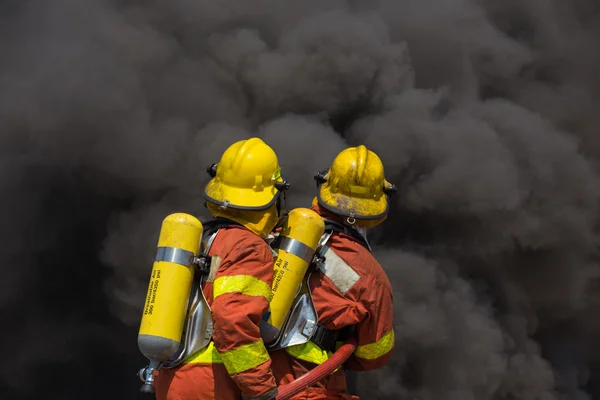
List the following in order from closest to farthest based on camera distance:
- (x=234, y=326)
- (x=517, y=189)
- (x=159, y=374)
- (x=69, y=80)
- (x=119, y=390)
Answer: (x=234, y=326) → (x=159, y=374) → (x=69, y=80) → (x=119, y=390) → (x=517, y=189)

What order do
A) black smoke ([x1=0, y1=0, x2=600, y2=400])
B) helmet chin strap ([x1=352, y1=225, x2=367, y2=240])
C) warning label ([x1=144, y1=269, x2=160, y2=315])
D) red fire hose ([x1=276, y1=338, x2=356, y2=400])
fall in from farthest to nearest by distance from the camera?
1. black smoke ([x1=0, y1=0, x2=600, y2=400])
2. helmet chin strap ([x1=352, y1=225, x2=367, y2=240])
3. red fire hose ([x1=276, y1=338, x2=356, y2=400])
4. warning label ([x1=144, y1=269, x2=160, y2=315])

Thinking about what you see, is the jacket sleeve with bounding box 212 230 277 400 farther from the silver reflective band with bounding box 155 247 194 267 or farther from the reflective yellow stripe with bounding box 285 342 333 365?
the reflective yellow stripe with bounding box 285 342 333 365

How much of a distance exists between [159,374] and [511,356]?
152 inches

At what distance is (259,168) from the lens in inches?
116

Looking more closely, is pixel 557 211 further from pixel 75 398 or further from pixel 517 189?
pixel 75 398

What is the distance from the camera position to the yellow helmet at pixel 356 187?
3.32 m

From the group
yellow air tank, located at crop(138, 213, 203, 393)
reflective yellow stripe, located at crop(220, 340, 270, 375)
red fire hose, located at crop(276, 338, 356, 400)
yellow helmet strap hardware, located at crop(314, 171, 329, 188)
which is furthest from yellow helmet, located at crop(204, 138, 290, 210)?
red fire hose, located at crop(276, 338, 356, 400)

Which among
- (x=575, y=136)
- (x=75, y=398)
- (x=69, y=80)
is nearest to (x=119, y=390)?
(x=75, y=398)

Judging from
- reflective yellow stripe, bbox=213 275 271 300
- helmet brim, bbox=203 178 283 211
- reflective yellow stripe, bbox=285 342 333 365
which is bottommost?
reflective yellow stripe, bbox=285 342 333 365

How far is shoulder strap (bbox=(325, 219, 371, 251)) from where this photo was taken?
10.8 ft

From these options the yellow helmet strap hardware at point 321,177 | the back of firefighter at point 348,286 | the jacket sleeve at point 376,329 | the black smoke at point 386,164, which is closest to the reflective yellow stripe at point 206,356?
the back of firefighter at point 348,286

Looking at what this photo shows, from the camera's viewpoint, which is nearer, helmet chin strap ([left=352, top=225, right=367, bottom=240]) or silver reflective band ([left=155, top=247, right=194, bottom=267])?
silver reflective band ([left=155, top=247, right=194, bottom=267])

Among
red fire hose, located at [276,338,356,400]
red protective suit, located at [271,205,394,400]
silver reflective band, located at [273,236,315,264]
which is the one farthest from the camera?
red protective suit, located at [271,205,394,400]

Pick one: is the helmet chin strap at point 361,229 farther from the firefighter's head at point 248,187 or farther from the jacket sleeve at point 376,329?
the firefighter's head at point 248,187
